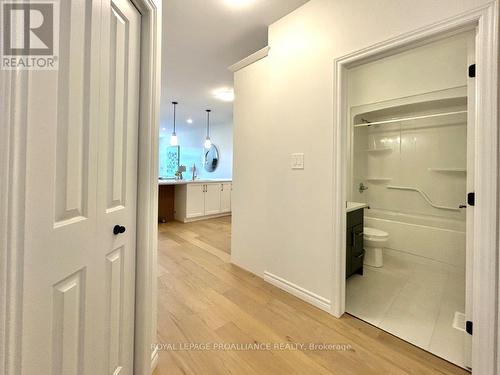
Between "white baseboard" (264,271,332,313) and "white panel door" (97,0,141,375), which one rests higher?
"white panel door" (97,0,141,375)

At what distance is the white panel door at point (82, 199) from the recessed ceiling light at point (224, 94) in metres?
3.43

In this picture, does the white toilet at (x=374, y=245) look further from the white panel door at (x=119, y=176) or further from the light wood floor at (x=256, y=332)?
the white panel door at (x=119, y=176)

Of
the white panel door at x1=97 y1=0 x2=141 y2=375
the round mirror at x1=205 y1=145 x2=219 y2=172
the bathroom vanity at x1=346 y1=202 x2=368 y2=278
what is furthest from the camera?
the round mirror at x1=205 y1=145 x2=219 y2=172

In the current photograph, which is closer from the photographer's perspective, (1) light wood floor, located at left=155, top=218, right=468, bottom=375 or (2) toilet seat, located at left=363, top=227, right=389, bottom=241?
(1) light wood floor, located at left=155, top=218, right=468, bottom=375

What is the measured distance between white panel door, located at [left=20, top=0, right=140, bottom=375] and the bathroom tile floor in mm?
1770

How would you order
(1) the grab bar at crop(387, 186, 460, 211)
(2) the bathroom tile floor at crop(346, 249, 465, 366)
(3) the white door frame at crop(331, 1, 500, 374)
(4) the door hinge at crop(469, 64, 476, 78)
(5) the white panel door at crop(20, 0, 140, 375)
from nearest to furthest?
(5) the white panel door at crop(20, 0, 140, 375) → (3) the white door frame at crop(331, 1, 500, 374) → (4) the door hinge at crop(469, 64, 476, 78) → (2) the bathroom tile floor at crop(346, 249, 465, 366) → (1) the grab bar at crop(387, 186, 460, 211)

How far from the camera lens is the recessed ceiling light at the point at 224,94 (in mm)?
4375

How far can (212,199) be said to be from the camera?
5430 mm

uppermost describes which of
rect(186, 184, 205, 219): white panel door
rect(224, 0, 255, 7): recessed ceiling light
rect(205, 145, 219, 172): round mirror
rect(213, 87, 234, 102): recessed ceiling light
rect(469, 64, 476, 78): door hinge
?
rect(213, 87, 234, 102): recessed ceiling light

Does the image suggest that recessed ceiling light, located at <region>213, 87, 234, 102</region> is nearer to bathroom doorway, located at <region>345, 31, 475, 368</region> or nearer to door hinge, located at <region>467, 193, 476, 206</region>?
bathroom doorway, located at <region>345, 31, 475, 368</region>

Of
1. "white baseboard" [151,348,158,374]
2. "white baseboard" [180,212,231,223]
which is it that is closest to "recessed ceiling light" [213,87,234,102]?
"white baseboard" [180,212,231,223]

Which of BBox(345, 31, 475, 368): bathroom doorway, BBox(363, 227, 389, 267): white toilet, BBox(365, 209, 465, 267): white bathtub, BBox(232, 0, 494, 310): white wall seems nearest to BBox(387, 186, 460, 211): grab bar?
BBox(345, 31, 475, 368): bathroom doorway

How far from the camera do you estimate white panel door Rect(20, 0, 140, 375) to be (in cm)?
59

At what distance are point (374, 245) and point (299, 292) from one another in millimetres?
1242
